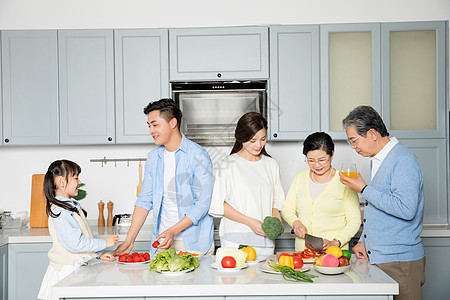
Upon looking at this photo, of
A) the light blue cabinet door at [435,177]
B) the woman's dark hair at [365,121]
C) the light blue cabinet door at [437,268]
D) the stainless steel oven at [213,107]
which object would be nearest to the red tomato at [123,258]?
the woman's dark hair at [365,121]

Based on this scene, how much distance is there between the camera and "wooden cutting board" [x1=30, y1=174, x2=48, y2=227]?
3611 millimetres

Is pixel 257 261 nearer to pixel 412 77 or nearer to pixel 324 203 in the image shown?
pixel 324 203

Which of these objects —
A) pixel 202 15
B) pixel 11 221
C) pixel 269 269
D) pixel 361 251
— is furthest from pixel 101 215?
pixel 361 251

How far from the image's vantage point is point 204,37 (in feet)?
11.7

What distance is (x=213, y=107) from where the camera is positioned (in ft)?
11.9

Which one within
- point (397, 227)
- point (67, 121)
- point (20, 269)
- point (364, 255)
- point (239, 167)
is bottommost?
point (20, 269)

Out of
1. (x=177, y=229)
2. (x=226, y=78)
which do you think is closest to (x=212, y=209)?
(x=177, y=229)

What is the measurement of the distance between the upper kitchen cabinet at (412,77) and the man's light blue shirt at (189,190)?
1.73m

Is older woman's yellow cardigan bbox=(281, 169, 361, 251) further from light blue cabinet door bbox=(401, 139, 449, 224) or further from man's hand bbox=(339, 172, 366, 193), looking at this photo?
light blue cabinet door bbox=(401, 139, 449, 224)

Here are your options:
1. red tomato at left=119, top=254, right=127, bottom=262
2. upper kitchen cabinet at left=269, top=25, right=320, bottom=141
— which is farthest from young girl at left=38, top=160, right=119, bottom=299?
upper kitchen cabinet at left=269, top=25, right=320, bottom=141

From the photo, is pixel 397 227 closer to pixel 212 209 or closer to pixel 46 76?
pixel 212 209

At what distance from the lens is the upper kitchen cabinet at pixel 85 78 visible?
360cm

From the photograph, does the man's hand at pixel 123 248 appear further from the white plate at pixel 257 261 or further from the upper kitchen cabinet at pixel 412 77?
the upper kitchen cabinet at pixel 412 77

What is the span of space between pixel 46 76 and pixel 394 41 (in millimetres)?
2815
